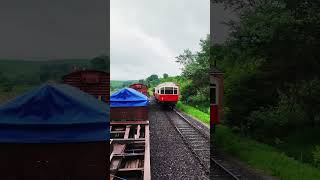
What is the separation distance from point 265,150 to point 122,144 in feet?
14.2

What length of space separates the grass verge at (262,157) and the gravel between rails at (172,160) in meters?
1.37

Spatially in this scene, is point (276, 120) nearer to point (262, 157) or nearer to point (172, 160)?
point (262, 157)

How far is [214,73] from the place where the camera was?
390 inches

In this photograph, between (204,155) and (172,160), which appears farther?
(204,155)

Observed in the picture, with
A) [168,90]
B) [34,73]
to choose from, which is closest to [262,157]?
[34,73]

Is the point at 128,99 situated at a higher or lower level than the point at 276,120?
higher

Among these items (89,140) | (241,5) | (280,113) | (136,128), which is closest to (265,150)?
(280,113)

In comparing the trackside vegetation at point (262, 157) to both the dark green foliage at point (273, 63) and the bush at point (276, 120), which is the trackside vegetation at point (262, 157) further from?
the dark green foliage at point (273, 63)

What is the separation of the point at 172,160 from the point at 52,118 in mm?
3565

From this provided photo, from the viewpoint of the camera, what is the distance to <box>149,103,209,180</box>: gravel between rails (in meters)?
7.31

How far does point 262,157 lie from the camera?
9.81 m

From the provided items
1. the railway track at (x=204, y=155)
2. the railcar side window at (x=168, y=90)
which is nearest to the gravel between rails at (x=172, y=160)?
Result: the railway track at (x=204, y=155)

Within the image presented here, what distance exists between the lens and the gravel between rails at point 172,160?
731cm

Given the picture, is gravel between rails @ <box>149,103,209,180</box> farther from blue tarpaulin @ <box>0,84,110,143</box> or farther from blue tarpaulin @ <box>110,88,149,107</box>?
blue tarpaulin @ <box>0,84,110,143</box>
